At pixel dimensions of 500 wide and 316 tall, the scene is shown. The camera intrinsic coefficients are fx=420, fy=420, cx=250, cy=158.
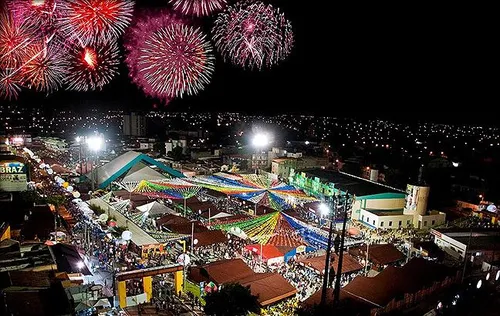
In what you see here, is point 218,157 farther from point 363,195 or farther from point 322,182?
point 363,195

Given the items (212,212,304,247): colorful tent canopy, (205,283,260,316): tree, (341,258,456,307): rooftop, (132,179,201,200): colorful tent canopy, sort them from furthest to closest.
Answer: (132,179,201,200): colorful tent canopy, (212,212,304,247): colorful tent canopy, (341,258,456,307): rooftop, (205,283,260,316): tree

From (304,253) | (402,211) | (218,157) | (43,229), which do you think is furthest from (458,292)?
(218,157)

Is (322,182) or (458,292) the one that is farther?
(322,182)

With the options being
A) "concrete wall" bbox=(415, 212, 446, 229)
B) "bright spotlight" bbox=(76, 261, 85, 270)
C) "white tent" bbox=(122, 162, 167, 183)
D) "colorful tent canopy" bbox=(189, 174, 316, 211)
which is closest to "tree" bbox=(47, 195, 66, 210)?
"white tent" bbox=(122, 162, 167, 183)

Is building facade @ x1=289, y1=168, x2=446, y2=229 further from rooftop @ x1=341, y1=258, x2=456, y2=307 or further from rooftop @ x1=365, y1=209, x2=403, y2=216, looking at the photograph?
rooftop @ x1=341, y1=258, x2=456, y2=307

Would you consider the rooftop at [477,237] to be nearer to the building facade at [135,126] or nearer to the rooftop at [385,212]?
the rooftop at [385,212]

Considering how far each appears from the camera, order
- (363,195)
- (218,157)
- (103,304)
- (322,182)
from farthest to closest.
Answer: (218,157)
(322,182)
(363,195)
(103,304)
